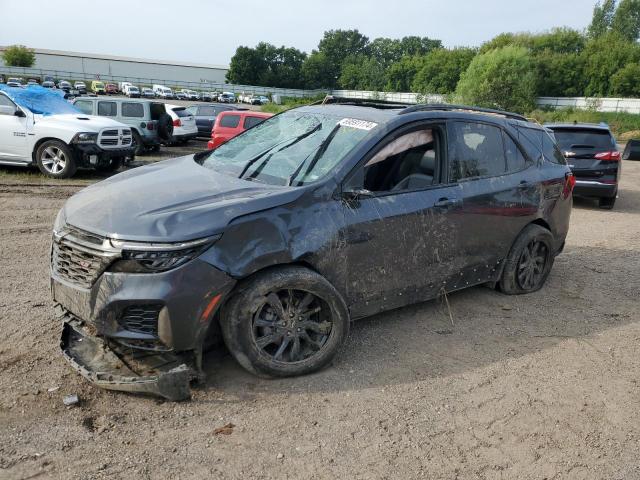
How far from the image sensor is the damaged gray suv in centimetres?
323

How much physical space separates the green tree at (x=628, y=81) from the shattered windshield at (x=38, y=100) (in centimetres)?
7483

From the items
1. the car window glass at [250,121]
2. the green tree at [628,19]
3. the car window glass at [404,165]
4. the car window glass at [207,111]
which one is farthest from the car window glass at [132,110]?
the green tree at [628,19]

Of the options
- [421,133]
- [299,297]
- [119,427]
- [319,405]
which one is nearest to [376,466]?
[319,405]

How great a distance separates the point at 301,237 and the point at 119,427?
62.1 inches

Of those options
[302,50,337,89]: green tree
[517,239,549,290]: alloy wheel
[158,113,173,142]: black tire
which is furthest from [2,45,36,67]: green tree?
[517,239,549,290]: alloy wheel

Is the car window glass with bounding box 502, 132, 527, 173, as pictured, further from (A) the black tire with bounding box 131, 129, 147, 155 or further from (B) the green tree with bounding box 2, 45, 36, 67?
(B) the green tree with bounding box 2, 45, 36, 67

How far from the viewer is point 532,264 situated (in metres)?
5.60

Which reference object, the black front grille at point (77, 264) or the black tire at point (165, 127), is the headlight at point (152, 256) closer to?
the black front grille at point (77, 264)

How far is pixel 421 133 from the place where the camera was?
4.51m

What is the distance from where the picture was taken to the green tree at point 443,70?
303ft

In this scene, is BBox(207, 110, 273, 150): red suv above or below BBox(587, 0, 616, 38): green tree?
below

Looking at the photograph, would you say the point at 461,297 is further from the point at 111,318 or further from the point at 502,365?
the point at 111,318

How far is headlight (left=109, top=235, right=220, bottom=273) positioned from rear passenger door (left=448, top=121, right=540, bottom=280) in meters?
2.39

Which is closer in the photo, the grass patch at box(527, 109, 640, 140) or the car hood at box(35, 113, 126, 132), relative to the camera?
the car hood at box(35, 113, 126, 132)
